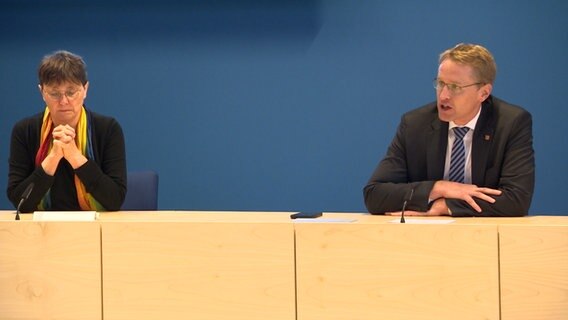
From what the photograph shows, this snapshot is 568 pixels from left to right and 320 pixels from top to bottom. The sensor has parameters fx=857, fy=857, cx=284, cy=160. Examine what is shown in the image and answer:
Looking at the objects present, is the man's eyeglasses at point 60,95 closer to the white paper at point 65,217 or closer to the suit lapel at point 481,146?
the white paper at point 65,217

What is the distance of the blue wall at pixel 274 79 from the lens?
447cm

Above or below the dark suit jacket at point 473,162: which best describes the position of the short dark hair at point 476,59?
above

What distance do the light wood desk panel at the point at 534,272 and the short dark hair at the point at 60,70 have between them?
1.76 meters

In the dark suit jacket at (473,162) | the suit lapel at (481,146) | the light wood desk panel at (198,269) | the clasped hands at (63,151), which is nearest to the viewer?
the light wood desk panel at (198,269)

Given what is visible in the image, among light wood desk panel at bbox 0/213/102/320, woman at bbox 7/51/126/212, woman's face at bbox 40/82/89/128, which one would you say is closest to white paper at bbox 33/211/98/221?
light wood desk panel at bbox 0/213/102/320

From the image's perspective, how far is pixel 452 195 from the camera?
2.77 metres

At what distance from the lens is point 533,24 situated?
14.6 feet

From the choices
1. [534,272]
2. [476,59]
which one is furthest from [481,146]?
[534,272]

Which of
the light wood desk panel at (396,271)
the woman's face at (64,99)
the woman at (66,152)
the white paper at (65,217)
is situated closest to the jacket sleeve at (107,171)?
the woman at (66,152)

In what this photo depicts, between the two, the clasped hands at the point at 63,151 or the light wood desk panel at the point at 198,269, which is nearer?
the light wood desk panel at the point at 198,269

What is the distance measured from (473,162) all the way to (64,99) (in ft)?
5.04

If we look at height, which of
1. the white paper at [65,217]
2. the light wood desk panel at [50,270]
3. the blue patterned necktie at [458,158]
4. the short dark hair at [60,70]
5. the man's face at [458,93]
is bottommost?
the light wood desk panel at [50,270]

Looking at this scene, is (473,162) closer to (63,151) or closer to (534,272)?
(534,272)

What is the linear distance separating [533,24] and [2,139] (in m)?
3.03
